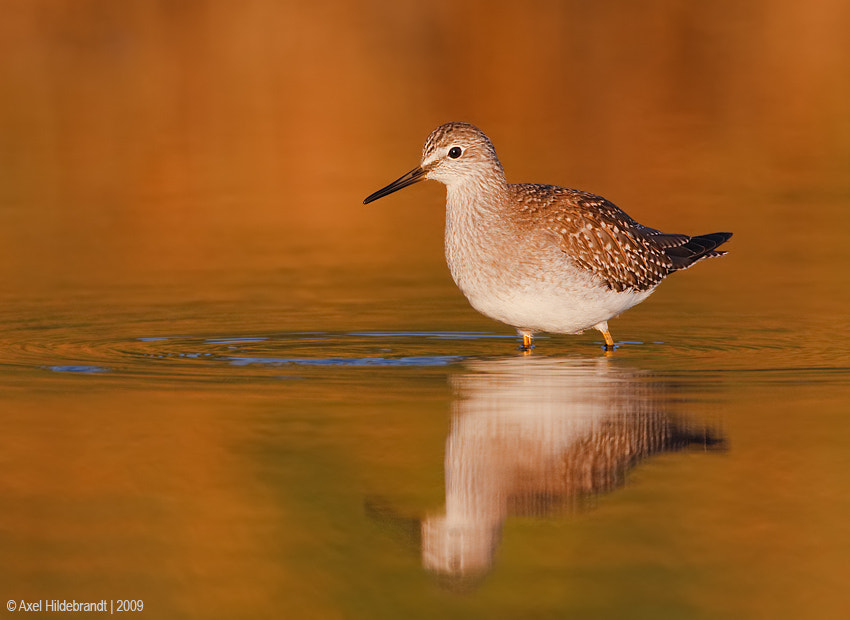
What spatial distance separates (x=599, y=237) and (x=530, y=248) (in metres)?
1.04

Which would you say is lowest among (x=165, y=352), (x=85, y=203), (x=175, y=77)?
(x=165, y=352)

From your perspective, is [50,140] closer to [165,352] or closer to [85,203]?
[85,203]

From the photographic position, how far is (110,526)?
8.12 metres

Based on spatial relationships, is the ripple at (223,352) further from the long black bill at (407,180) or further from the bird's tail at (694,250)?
the bird's tail at (694,250)

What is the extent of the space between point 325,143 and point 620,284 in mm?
12933

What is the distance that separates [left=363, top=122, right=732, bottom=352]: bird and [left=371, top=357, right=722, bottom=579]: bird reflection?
961 millimetres

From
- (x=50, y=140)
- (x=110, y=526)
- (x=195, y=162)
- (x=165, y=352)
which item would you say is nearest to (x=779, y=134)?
(x=195, y=162)

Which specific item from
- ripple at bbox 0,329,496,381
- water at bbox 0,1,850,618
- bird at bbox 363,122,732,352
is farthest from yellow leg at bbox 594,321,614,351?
ripple at bbox 0,329,496,381

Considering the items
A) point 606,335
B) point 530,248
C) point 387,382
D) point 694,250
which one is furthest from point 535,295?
point 694,250

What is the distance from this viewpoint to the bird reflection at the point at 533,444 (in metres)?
8.07

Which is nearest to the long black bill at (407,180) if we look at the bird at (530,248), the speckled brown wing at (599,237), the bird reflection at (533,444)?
the bird at (530,248)

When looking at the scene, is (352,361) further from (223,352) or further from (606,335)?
(606,335)

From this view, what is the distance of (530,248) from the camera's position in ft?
42.0

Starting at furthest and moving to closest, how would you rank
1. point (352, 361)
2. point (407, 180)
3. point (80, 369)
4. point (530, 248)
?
point (407, 180)
point (530, 248)
point (352, 361)
point (80, 369)
